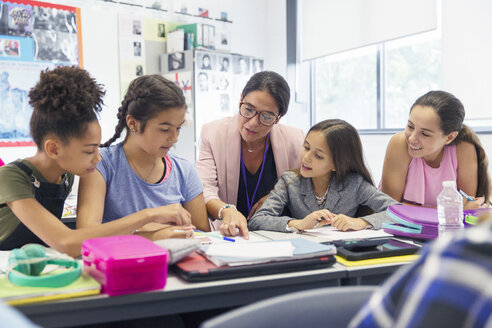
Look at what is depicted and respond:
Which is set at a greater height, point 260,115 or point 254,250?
point 260,115

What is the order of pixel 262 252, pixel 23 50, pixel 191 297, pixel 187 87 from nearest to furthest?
pixel 191 297, pixel 262 252, pixel 23 50, pixel 187 87

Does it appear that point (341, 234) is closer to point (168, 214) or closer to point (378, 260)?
point (378, 260)

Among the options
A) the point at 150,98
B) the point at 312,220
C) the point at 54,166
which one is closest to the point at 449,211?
the point at 312,220

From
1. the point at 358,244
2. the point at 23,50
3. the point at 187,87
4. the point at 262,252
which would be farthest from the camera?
the point at 187,87

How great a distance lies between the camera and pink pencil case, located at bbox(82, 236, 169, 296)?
0.98 metres

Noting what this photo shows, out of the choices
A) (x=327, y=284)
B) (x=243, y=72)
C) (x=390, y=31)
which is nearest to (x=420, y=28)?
(x=390, y=31)

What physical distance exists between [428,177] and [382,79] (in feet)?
7.31

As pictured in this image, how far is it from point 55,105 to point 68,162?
0.58 ft

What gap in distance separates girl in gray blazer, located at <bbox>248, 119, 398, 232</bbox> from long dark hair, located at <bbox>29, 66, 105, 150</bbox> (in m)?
0.80

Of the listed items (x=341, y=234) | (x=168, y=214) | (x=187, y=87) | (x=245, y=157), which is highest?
(x=187, y=87)

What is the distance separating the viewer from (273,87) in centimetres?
203

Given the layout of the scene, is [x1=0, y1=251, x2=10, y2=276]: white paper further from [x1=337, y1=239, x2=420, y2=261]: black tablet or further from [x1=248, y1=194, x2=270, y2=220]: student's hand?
[x1=248, y1=194, x2=270, y2=220]: student's hand

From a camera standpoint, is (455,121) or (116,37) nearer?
(455,121)

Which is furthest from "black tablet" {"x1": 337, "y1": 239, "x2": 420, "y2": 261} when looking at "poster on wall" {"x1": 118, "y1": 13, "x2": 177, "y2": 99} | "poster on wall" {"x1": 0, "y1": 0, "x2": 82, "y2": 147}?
"poster on wall" {"x1": 118, "y1": 13, "x2": 177, "y2": 99}
